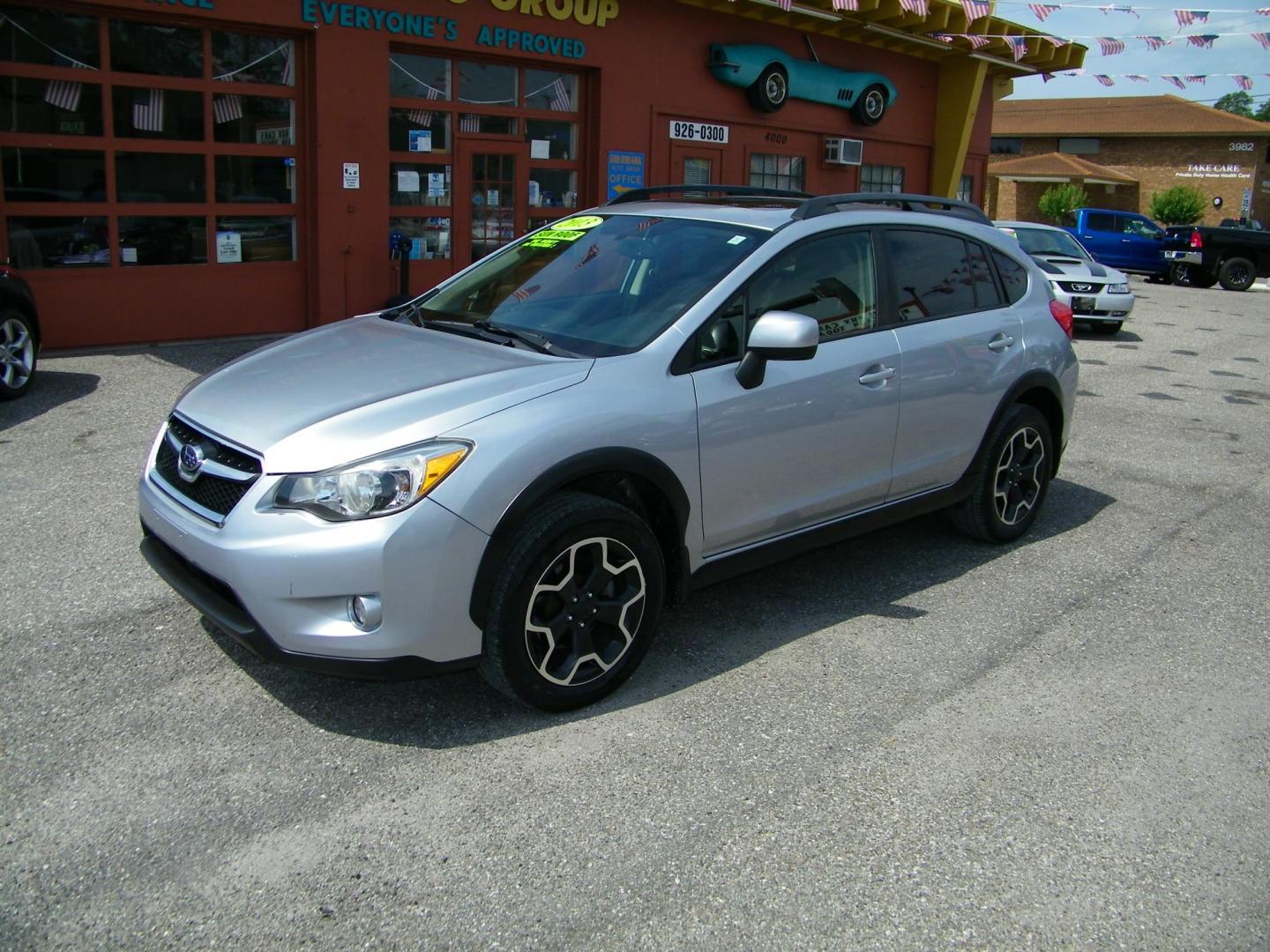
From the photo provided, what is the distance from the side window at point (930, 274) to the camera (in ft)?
17.1

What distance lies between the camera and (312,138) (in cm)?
1114

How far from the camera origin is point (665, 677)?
4.30 meters

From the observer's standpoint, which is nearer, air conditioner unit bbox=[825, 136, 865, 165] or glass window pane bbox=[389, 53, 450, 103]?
glass window pane bbox=[389, 53, 450, 103]

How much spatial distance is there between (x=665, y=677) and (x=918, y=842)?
1.26 metres

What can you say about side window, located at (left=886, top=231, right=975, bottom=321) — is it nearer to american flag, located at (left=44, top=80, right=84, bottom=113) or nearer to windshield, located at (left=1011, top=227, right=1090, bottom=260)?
american flag, located at (left=44, top=80, right=84, bottom=113)

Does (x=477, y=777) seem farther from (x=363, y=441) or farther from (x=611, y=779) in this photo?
(x=363, y=441)

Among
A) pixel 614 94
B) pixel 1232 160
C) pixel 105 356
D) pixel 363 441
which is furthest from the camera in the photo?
pixel 1232 160

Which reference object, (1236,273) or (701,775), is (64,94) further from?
(1236,273)

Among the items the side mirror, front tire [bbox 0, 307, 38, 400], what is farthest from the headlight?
front tire [bbox 0, 307, 38, 400]

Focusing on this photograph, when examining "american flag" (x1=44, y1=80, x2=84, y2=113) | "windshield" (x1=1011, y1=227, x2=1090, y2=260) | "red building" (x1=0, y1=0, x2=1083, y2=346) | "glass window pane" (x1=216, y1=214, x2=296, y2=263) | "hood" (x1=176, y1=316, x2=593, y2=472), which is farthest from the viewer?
"windshield" (x1=1011, y1=227, x2=1090, y2=260)

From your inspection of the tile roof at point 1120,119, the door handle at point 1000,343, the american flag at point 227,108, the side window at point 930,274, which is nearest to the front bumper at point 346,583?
the side window at point 930,274

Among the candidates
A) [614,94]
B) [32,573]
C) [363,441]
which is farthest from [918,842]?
[614,94]

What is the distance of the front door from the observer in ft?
41.3

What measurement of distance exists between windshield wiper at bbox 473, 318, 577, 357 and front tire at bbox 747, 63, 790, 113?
12032mm
